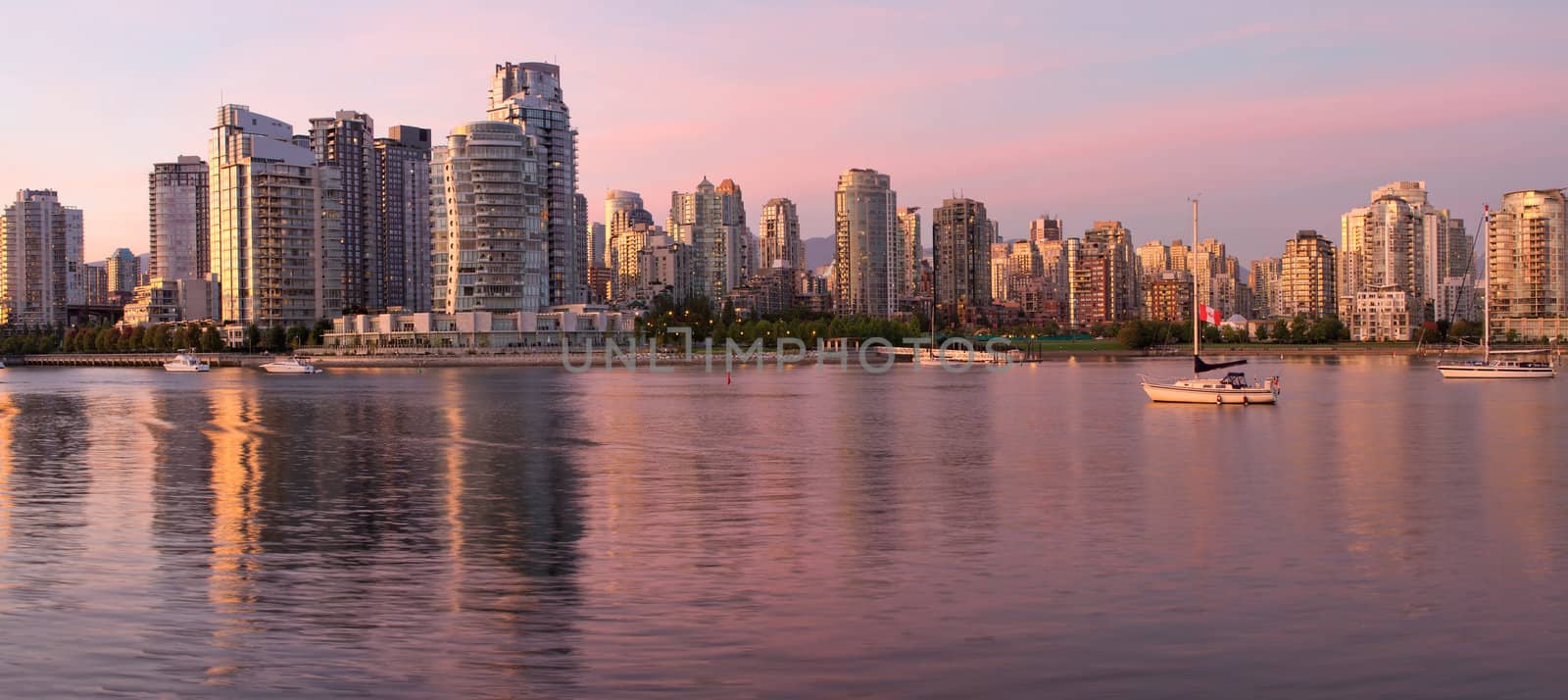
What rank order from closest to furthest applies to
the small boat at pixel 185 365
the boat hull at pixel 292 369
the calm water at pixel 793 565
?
the calm water at pixel 793 565 < the boat hull at pixel 292 369 < the small boat at pixel 185 365

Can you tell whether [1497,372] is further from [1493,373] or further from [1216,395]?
[1216,395]

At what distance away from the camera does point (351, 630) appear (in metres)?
20.2

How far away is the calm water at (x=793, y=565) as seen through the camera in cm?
1805

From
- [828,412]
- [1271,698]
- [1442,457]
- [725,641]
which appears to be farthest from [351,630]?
[828,412]

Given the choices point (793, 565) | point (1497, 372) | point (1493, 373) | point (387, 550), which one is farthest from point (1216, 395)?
point (387, 550)

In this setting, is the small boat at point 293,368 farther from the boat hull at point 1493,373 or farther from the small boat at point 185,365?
the boat hull at point 1493,373

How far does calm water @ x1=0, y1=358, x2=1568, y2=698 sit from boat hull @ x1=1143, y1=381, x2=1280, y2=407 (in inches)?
700

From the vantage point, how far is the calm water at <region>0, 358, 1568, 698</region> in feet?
59.2

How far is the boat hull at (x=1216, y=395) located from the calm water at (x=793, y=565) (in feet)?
58.4

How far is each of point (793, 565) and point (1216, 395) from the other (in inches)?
2218

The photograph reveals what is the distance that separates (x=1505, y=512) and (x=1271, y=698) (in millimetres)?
20321

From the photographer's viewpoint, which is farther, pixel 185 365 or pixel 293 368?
pixel 185 365

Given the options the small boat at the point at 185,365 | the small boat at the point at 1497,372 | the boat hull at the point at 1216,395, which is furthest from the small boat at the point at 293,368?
the small boat at the point at 1497,372

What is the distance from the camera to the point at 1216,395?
7631 centimetres
